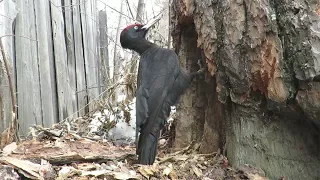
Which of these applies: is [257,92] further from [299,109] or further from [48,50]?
[48,50]

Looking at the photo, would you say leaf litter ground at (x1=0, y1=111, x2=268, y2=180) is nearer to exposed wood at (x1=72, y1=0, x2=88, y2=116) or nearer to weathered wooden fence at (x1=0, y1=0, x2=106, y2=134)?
weathered wooden fence at (x1=0, y1=0, x2=106, y2=134)

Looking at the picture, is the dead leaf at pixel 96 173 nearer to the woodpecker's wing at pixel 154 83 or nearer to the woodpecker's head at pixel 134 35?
the woodpecker's wing at pixel 154 83

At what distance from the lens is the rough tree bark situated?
2.24m

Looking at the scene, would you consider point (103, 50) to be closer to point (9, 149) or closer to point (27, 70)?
point (27, 70)

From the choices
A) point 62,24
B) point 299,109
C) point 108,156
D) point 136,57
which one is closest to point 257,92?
point 299,109

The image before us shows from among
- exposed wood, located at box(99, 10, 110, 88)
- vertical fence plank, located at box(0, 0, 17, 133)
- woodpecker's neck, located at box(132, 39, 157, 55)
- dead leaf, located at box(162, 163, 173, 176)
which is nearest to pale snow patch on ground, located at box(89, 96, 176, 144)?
woodpecker's neck, located at box(132, 39, 157, 55)

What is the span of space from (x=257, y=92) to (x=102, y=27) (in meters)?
3.68

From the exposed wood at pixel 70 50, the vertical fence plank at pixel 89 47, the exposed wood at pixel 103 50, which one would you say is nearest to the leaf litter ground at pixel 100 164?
the exposed wood at pixel 70 50

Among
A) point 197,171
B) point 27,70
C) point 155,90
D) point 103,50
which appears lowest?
point 197,171

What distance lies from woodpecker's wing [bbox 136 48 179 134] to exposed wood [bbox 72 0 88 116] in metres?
1.44

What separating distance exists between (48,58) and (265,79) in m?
2.18

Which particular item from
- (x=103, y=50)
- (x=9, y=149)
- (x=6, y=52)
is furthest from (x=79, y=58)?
(x=9, y=149)

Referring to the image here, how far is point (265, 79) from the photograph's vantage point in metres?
2.38

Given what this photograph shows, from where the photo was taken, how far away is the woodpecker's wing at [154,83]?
10.2ft
